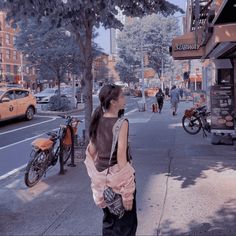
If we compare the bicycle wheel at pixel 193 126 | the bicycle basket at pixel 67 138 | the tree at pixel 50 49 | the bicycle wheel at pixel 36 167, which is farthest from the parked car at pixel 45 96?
the bicycle wheel at pixel 36 167

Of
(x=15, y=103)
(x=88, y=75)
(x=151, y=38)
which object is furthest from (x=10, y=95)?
(x=151, y=38)

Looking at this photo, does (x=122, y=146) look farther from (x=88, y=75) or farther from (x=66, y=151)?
(x=88, y=75)

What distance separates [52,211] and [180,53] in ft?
30.5

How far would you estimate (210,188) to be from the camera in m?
6.41

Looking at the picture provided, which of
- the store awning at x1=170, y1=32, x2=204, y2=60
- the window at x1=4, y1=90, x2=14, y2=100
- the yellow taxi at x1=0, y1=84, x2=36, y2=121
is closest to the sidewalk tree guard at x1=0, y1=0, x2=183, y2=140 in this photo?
the store awning at x1=170, y1=32, x2=204, y2=60

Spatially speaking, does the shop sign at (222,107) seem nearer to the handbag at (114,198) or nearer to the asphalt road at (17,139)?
the asphalt road at (17,139)

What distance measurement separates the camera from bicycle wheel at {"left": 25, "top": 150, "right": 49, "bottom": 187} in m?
6.82

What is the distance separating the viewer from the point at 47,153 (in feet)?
24.2

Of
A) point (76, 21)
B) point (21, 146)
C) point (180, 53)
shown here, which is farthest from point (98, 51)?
point (76, 21)

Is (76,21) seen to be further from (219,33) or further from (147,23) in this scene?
(147,23)

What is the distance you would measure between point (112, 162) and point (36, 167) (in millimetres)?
3860

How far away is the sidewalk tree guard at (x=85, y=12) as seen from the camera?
7613 mm

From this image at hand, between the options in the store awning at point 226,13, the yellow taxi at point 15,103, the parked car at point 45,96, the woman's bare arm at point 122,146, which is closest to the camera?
the woman's bare arm at point 122,146

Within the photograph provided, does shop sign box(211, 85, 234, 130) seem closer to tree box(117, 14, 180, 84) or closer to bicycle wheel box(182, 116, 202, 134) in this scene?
bicycle wheel box(182, 116, 202, 134)
